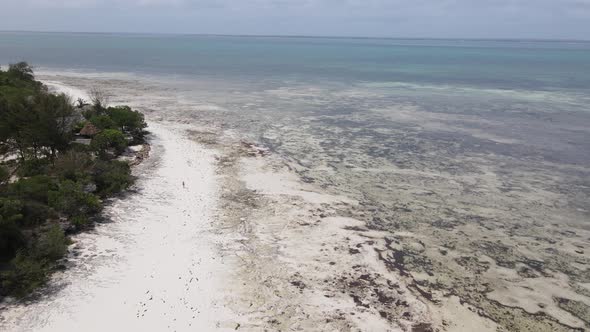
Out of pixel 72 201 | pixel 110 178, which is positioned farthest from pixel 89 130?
pixel 72 201

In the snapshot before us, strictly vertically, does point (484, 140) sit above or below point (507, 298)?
above

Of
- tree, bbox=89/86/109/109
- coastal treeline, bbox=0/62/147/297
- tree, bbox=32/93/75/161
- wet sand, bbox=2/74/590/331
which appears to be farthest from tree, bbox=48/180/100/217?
tree, bbox=89/86/109/109

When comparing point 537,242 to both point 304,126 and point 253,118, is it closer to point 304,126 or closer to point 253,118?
point 304,126

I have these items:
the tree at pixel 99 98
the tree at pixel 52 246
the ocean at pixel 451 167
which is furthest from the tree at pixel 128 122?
the tree at pixel 52 246

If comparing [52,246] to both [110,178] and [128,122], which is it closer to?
[110,178]

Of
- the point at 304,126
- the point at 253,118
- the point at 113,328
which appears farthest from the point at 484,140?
the point at 113,328

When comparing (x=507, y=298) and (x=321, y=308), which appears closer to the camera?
(x=321, y=308)
